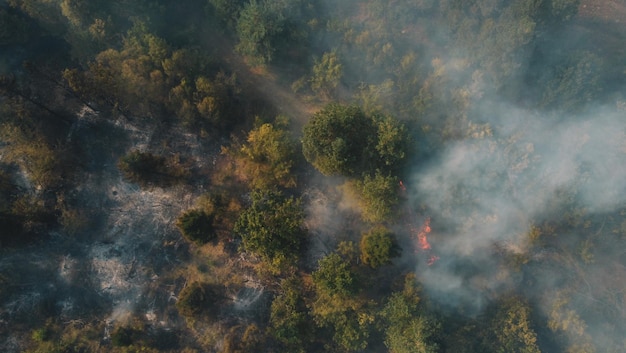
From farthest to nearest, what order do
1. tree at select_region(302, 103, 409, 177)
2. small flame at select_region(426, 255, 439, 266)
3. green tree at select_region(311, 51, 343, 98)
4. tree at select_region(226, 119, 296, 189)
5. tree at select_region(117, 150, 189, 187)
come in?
green tree at select_region(311, 51, 343, 98) < small flame at select_region(426, 255, 439, 266) < tree at select_region(226, 119, 296, 189) < tree at select_region(117, 150, 189, 187) < tree at select_region(302, 103, 409, 177)

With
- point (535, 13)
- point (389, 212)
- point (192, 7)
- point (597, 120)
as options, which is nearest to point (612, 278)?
point (597, 120)

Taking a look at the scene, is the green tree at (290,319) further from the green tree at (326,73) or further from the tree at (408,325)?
the green tree at (326,73)

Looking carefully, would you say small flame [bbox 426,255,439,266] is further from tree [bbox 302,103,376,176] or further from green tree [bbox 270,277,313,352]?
green tree [bbox 270,277,313,352]

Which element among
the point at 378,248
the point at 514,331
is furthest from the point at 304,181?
Result: the point at 514,331

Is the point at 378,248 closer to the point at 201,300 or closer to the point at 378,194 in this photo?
the point at 378,194

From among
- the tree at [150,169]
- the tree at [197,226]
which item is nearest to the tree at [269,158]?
the tree at [197,226]

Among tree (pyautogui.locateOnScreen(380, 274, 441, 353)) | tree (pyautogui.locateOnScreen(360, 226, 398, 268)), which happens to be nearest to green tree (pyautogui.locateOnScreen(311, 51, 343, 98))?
tree (pyautogui.locateOnScreen(360, 226, 398, 268))
